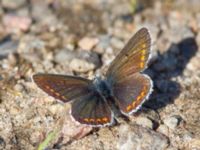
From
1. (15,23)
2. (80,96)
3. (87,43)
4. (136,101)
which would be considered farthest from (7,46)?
(136,101)

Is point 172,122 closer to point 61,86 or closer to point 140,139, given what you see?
point 140,139

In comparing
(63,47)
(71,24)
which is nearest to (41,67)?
(63,47)

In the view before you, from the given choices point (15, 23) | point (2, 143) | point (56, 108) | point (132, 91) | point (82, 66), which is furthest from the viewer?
point (15, 23)

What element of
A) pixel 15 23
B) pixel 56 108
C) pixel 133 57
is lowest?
pixel 56 108

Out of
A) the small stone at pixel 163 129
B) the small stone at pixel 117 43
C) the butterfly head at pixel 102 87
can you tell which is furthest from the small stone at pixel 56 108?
the small stone at pixel 117 43

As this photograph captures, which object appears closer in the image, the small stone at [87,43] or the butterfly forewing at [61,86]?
the butterfly forewing at [61,86]

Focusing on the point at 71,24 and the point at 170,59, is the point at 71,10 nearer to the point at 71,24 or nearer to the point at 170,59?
the point at 71,24

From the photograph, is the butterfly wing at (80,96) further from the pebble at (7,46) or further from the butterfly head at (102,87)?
the pebble at (7,46)
